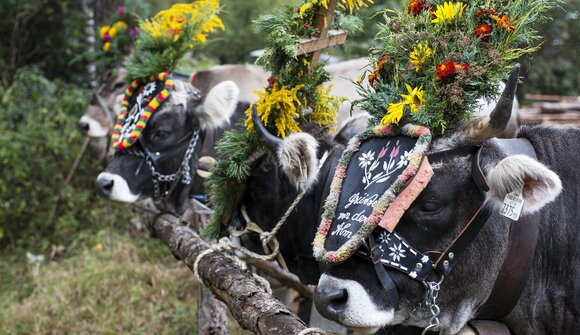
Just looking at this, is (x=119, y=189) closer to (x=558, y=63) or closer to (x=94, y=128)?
(x=94, y=128)

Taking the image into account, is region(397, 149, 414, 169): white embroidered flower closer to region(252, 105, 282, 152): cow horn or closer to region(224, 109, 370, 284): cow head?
region(224, 109, 370, 284): cow head

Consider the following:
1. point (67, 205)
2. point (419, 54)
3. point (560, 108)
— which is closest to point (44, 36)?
point (67, 205)

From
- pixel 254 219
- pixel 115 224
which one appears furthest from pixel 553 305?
pixel 115 224

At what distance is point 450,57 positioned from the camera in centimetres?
281

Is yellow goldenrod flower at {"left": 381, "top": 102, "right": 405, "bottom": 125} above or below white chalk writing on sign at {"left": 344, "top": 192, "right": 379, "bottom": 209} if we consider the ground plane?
above

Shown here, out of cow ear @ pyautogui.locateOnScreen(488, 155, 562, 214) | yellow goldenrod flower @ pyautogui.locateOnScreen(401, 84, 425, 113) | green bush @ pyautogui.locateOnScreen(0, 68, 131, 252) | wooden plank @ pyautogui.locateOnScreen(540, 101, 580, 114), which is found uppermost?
yellow goldenrod flower @ pyautogui.locateOnScreen(401, 84, 425, 113)

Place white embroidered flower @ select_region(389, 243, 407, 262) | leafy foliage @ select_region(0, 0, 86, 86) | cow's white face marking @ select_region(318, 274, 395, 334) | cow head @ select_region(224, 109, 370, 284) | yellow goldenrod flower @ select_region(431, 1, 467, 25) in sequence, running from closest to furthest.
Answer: cow's white face marking @ select_region(318, 274, 395, 334)
white embroidered flower @ select_region(389, 243, 407, 262)
yellow goldenrod flower @ select_region(431, 1, 467, 25)
cow head @ select_region(224, 109, 370, 284)
leafy foliage @ select_region(0, 0, 86, 86)

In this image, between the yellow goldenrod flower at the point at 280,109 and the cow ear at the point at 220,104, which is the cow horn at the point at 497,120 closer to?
the yellow goldenrod flower at the point at 280,109

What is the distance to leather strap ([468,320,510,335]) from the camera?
288cm

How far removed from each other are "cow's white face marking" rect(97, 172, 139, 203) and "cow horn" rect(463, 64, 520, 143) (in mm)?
3025

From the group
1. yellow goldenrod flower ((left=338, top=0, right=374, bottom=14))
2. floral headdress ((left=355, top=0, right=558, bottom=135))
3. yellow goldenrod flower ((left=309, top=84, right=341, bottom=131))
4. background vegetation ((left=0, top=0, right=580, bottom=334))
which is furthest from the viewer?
background vegetation ((left=0, top=0, right=580, bottom=334))

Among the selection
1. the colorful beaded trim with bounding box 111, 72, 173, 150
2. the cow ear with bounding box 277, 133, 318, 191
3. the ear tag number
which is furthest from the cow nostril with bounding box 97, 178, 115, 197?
the ear tag number

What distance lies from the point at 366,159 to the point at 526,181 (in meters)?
0.62

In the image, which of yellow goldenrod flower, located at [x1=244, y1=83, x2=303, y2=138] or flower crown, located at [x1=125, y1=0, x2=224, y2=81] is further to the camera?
flower crown, located at [x1=125, y1=0, x2=224, y2=81]
